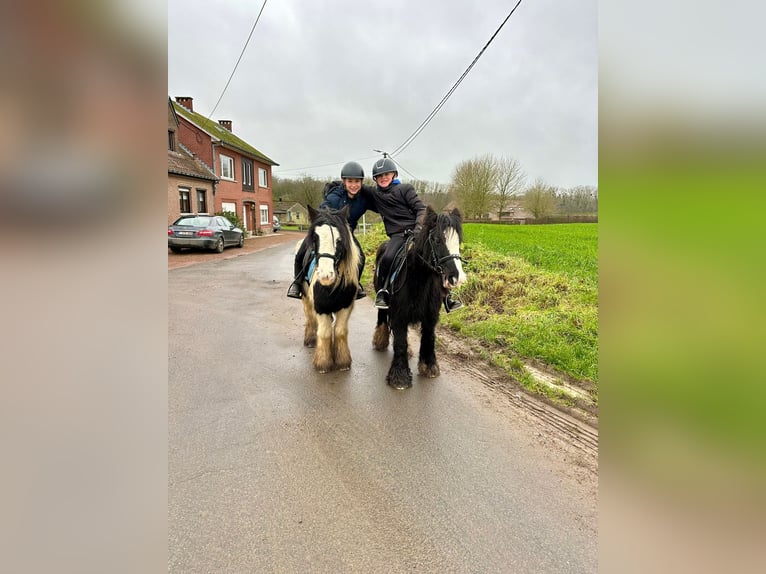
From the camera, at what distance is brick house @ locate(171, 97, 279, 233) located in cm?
2441

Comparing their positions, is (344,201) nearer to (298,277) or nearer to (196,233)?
(298,277)

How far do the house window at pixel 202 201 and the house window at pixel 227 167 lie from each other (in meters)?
3.23

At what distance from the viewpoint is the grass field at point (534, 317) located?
4.25 m

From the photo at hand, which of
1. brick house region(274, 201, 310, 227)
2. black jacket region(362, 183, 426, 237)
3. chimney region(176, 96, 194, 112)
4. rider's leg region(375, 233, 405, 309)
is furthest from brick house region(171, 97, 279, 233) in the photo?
brick house region(274, 201, 310, 227)

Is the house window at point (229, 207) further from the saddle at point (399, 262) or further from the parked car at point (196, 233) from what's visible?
the saddle at point (399, 262)

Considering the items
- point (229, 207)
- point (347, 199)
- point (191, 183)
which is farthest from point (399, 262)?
point (229, 207)

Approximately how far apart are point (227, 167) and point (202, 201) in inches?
190

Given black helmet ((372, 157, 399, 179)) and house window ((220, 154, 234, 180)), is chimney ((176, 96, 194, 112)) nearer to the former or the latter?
house window ((220, 154, 234, 180))

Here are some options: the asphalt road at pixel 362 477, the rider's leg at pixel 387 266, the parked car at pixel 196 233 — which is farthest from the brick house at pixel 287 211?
the asphalt road at pixel 362 477

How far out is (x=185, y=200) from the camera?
20.8m

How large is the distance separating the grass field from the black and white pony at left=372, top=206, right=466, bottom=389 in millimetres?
1086
